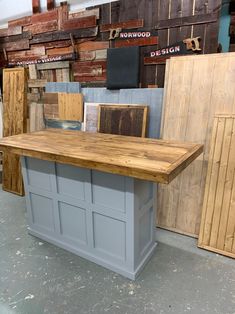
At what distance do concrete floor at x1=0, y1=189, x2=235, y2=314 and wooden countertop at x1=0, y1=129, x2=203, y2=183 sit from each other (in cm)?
94

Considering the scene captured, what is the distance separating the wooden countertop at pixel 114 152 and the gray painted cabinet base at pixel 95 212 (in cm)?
18

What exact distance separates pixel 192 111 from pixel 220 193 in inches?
30.7

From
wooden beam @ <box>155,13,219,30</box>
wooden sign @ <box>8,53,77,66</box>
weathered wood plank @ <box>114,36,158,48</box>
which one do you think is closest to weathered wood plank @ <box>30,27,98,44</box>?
wooden sign @ <box>8,53,77,66</box>

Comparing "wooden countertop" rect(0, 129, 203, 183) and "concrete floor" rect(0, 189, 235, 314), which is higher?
"wooden countertop" rect(0, 129, 203, 183)

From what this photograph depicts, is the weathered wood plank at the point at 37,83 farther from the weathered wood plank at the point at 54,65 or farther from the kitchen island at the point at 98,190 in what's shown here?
the kitchen island at the point at 98,190

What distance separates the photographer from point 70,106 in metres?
2.96

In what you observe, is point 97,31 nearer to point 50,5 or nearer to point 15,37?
point 50,5

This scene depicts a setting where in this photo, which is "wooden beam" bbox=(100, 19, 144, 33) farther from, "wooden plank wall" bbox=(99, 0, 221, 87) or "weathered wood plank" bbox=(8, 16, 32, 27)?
"weathered wood plank" bbox=(8, 16, 32, 27)

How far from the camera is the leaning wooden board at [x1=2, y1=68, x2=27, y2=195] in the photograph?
3.12 metres

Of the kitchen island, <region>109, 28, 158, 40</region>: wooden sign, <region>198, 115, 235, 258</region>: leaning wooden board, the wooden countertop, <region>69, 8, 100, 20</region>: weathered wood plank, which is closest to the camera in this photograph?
the wooden countertop

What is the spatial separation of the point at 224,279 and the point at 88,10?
304 centimetres

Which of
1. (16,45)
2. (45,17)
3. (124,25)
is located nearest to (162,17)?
(124,25)

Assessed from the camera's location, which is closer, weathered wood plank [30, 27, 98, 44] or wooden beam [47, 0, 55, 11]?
weathered wood plank [30, 27, 98, 44]

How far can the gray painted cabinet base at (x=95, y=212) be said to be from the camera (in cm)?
178
